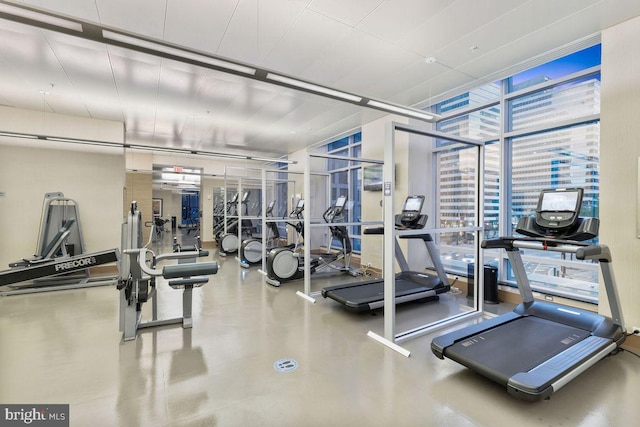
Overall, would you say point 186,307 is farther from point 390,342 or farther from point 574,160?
point 574,160

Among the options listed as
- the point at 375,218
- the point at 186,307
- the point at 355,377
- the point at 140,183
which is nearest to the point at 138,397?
the point at 186,307

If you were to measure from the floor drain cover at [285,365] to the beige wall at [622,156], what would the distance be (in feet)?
11.3

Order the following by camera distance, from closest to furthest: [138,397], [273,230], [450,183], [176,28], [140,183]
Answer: [138,397] → [176,28] → [450,183] → [273,230] → [140,183]

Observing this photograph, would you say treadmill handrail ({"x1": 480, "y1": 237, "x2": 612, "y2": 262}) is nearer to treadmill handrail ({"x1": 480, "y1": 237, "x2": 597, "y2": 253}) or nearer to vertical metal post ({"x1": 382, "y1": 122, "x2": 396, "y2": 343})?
treadmill handrail ({"x1": 480, "y1": 237, "x2": 597, "y2": 253})

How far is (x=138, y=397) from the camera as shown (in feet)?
7.36

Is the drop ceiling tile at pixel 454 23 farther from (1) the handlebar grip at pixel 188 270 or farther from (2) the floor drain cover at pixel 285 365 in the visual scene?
(2) the floor drain cover at pixel 285 365

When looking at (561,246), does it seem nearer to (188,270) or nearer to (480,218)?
(480,218)

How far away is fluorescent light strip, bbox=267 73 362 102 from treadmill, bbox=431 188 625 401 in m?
2.24

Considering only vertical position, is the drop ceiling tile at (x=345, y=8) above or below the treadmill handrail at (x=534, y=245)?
above

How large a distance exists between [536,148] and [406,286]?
9.22 feet

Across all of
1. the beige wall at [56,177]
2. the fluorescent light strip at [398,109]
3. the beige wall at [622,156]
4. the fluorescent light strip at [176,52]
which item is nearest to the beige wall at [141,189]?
the beige wall at [56,177]

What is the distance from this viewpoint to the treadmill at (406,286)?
393 centimetres

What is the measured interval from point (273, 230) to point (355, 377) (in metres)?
5.73

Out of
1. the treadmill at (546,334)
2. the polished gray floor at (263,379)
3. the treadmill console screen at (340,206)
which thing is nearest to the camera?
the polished gray floor at (263,379)
